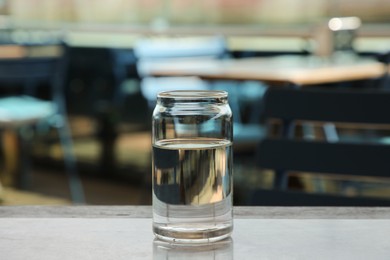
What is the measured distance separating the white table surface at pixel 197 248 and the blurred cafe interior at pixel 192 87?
561 mm

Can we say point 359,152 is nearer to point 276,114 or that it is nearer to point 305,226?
point 276,114

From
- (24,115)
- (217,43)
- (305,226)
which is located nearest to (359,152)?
(305,226)

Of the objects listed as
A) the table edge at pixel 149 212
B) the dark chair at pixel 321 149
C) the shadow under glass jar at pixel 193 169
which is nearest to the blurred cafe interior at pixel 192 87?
the dark chair at pixel 321 149

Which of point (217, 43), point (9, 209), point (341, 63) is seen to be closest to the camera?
point (9, 209)

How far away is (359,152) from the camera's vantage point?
172 centimetres

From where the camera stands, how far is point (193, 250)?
783 millimetres

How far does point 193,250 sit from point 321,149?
953mm

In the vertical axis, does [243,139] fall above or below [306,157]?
below

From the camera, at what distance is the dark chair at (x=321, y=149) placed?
1.52 m

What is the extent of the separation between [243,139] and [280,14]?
8.19 ft

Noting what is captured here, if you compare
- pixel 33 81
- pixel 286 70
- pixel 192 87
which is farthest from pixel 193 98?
pixel 33 81

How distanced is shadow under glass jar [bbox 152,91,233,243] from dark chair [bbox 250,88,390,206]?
69 cm

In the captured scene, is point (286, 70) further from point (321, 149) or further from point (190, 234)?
point (190, 234)

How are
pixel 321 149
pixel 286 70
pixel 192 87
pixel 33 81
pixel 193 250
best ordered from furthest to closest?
1. pixel 33 81
2. pixel 192 87
3. pixel 286 70
4. pixel 321 149
5. pixel 193 250
